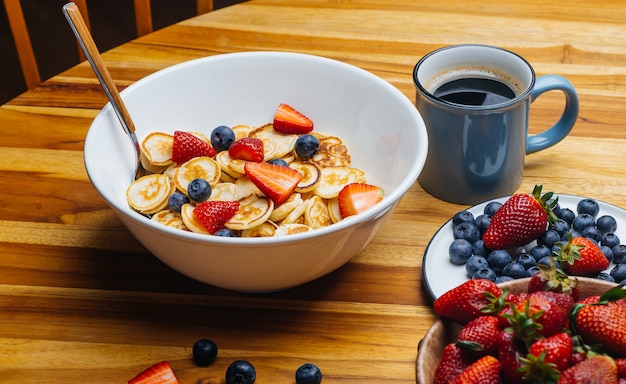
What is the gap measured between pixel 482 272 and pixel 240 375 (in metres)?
0.37

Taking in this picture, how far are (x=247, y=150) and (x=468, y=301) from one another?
1.46 ft

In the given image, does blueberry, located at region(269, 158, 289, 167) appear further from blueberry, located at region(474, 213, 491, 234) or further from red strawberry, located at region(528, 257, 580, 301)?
red strawberry, located at region(528, 257, 580, 301)

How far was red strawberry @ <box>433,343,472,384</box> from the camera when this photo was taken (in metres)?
0.86

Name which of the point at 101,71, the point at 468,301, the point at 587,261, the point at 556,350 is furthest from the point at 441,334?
the point at 101,71

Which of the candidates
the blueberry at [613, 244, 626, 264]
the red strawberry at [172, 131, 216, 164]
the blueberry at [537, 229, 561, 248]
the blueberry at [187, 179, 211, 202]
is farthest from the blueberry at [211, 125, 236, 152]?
the blueberry at [613, 244, 626, 264]

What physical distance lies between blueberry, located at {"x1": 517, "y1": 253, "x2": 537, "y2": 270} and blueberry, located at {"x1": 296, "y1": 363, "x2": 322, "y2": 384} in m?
0.34

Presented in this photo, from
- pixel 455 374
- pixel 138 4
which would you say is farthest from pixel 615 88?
pixel 138 4

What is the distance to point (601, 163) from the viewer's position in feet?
4.48

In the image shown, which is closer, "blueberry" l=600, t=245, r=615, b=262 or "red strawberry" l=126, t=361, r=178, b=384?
"red strawberry" l=126, t=361, r=178, b=384

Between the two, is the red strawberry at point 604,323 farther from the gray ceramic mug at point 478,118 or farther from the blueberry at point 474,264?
the gray ceramic mug at point 478,118

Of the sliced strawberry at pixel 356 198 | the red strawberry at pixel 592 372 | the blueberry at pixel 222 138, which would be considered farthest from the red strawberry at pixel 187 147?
the red strawberry at pixel 592 372

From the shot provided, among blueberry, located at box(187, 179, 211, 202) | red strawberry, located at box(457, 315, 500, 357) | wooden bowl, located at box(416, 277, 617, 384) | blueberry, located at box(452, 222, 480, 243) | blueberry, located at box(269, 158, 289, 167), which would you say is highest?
blueberry, located at box(187, 179, 211, 202)

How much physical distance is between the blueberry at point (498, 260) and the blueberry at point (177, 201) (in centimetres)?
46

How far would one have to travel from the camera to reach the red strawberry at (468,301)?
3.01ft
